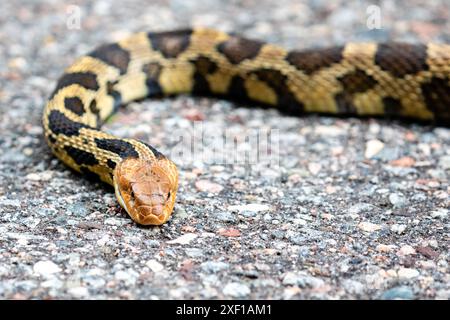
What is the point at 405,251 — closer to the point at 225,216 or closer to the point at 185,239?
the point at 225,216

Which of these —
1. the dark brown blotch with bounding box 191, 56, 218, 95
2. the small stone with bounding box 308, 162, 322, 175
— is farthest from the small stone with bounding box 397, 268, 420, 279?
the dark brown blotch with bounding box 191, 56, 218, 95

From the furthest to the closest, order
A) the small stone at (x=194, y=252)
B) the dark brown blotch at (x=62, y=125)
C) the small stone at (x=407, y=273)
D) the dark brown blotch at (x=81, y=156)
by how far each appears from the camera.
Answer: the dark brown blotch at (x=62, y=125)
the dark brown blotch at (x=81, y=156)
the small stone at (x=194, y=252)
the small stone at (x=407, y=273)

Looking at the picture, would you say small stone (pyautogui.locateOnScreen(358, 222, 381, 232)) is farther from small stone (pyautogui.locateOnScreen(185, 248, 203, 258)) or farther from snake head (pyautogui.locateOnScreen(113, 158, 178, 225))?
snake head (pyautogui.locateOnScreen(113, 158, 178, 225))

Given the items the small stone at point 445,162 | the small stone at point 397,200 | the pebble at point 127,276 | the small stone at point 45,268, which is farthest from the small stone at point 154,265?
the small stone at point 445,162

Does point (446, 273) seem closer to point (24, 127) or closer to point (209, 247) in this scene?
point (209, 247)

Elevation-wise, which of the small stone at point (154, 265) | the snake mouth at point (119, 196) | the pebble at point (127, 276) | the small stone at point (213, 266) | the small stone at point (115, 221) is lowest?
the small stone at point (213, 266)

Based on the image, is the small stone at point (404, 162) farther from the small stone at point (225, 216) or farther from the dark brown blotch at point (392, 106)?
the small stone at point (225, 216)
